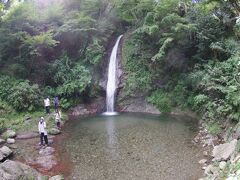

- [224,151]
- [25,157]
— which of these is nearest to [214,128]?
[224,151]

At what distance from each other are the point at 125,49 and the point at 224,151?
52.7ft

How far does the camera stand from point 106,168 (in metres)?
12.0

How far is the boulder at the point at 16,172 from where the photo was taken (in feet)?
34.4

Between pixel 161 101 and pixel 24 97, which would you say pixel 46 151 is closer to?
pixel 24 97

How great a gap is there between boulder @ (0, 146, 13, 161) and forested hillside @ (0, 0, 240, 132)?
6532mm

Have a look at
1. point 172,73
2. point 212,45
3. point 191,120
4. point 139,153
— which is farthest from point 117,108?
point 139,153

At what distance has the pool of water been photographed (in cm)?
1137

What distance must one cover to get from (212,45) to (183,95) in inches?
157

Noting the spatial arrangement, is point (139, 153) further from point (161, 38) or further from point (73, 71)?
point (73, 71)

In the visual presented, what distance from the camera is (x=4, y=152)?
46.1 feet

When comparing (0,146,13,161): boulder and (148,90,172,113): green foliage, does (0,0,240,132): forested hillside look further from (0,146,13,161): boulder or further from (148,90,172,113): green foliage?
(0,146,13,161): boulder

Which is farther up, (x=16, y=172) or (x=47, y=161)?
(x=16, y=172)

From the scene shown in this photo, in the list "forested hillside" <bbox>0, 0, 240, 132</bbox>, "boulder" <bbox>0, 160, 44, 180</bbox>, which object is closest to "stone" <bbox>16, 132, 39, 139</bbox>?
Answer: "forested hillside" <bbox>0, 0, 240, 132</bbox>

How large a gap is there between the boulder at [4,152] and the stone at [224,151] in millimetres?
9352
